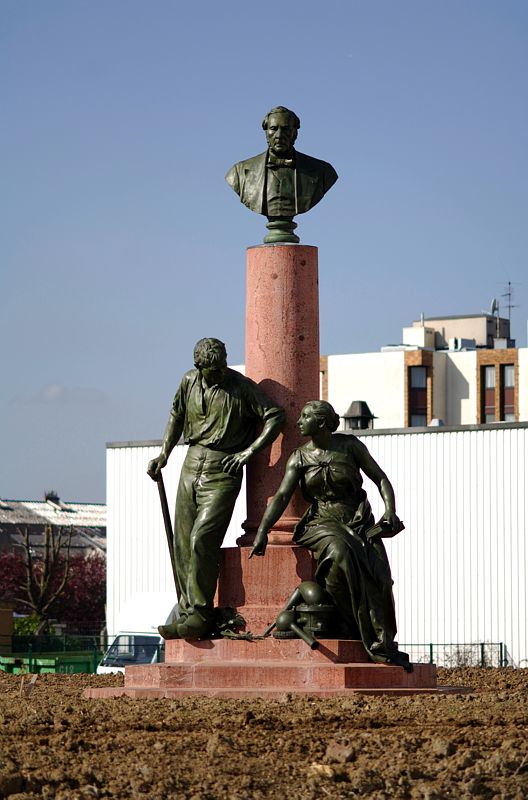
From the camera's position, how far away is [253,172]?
18.6 m

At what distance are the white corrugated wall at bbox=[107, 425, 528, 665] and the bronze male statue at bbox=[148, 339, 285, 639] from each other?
17313 mm

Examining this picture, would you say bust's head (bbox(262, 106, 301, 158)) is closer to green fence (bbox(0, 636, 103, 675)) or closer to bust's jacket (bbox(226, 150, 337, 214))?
bust's jacket (bbox(226, 150, 337, 214))

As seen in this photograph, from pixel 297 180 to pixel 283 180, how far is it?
5.6 inches

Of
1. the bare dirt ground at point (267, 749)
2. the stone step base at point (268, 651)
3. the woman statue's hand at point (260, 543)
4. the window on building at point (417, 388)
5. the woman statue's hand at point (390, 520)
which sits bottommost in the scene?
the bare dirt ground at point (267, 749)

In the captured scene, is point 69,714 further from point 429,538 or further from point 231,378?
point 429,538

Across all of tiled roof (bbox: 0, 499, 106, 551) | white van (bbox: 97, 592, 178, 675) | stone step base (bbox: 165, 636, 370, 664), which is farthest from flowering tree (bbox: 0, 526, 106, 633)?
stone step base (bbox: 165, 636, 370, 664)

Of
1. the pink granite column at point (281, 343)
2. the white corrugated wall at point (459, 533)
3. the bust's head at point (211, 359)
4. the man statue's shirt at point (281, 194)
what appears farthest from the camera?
the white corrugated wall at point (459, 533)

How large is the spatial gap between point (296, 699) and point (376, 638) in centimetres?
141

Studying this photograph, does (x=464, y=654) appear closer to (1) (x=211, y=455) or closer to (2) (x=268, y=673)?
(1) (x=211, y=455)

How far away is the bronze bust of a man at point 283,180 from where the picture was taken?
18312 mm

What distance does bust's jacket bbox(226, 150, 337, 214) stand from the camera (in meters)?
18.3

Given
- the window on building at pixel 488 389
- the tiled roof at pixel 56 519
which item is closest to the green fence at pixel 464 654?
the window on building at pixel 488 389

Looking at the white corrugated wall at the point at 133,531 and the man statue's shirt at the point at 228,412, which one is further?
the white corrugated wall at the point at 133,531

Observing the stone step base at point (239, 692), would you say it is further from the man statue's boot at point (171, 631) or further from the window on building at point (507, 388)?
the window on building at point (507, 388)
